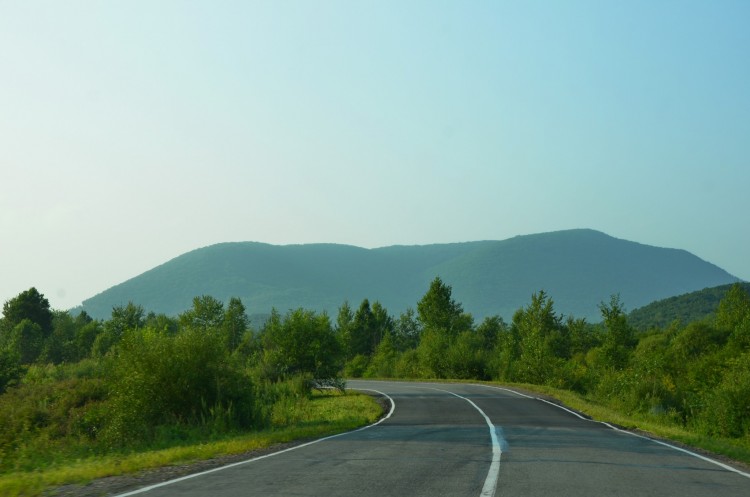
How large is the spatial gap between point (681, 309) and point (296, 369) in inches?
5680

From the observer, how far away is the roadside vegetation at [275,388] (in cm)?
1897

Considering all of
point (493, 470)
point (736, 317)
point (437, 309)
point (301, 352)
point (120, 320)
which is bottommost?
point (493, 470)

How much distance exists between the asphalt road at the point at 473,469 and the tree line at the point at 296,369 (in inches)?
231

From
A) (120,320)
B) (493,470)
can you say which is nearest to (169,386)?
(493,470)

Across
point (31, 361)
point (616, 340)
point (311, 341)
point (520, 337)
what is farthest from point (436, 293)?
point (31, 361)

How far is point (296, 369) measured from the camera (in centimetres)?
4247

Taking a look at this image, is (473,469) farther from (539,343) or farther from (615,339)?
(615,339)

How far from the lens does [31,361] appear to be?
98625 millimetres

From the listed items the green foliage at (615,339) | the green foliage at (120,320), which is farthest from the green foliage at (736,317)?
the green foliage at (120,320)

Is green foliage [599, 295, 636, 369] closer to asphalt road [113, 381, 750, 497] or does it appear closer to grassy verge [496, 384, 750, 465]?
grassy verge [496, 384, 750, 465]

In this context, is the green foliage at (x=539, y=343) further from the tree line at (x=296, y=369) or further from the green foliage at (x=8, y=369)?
the green foliage at (x=8, y=369)

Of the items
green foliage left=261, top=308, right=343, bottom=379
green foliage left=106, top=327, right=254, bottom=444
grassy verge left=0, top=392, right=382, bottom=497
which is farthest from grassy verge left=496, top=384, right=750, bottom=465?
green foliage left=261, top=308, right=343, bottom=379

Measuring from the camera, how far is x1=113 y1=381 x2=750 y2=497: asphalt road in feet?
32.3

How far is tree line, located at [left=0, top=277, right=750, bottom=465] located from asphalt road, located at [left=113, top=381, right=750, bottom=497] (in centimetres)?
586
